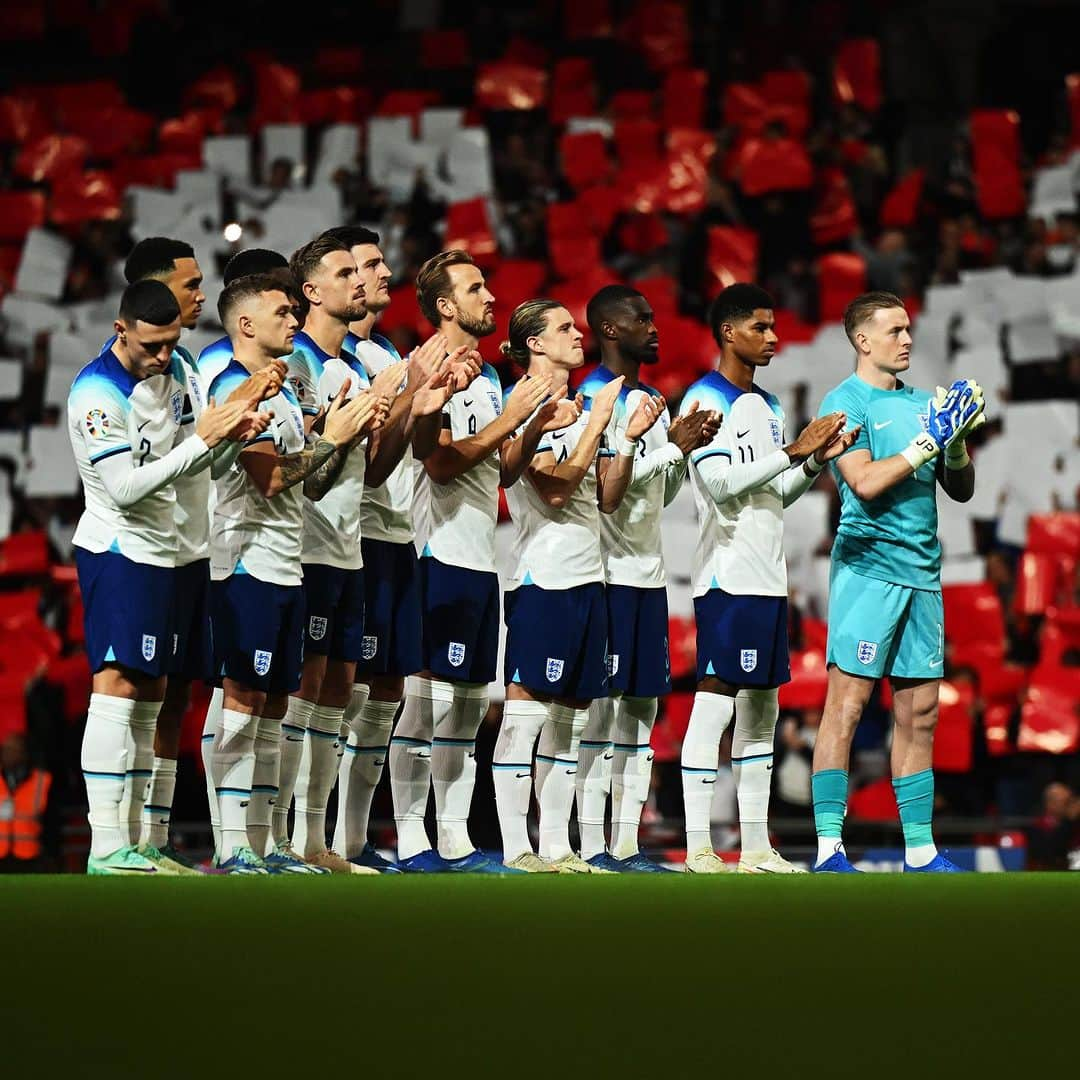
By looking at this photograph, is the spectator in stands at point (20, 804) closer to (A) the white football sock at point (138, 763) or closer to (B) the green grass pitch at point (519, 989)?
(A) the white football sock at point (138, 763)

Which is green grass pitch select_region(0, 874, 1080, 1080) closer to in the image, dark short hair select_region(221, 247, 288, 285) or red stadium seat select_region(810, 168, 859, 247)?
dark short hair select_region(221, 247, 288, 285)

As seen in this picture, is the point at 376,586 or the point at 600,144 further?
the point at 600,144

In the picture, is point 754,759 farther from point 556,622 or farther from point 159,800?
point 159,800

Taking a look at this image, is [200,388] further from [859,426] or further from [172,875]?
[859,426]

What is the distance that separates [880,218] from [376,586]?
9.18m

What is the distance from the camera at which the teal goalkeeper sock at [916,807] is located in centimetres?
677

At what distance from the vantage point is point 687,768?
7039mm

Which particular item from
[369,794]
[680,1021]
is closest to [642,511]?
[369,794]

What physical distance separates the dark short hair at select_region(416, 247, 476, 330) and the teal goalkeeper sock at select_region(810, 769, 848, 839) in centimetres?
216

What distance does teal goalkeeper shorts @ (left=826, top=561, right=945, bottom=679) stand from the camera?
6789 millimetres

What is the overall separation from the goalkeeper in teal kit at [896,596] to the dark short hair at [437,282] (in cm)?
152

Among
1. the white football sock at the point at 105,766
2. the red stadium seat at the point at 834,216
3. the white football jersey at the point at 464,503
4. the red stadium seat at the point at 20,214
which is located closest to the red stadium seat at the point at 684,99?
the red stadium seat at the point at 834,216

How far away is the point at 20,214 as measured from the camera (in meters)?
15.8

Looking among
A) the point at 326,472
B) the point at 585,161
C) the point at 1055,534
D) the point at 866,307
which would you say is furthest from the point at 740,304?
the point at 585,161
